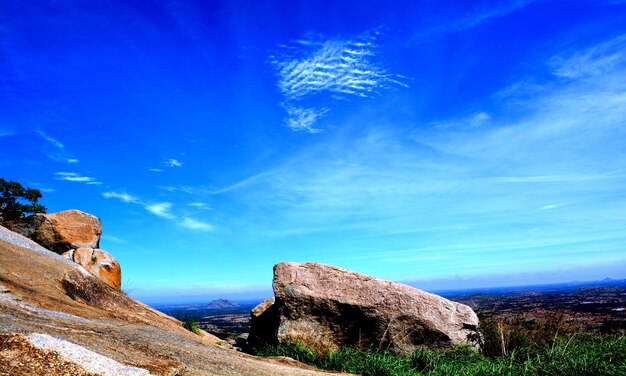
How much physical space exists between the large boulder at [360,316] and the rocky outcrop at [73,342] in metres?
3.73

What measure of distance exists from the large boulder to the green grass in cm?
74

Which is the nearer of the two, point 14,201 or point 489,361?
point 489,361

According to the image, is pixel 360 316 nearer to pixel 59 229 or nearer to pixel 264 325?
pixel 264 325

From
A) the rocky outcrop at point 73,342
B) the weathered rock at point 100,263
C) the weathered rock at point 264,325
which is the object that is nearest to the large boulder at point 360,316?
the weathered rock at point 264,325

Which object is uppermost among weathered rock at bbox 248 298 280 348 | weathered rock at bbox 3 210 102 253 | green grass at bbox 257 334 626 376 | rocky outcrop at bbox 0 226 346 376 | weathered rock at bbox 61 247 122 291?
weathered rock at bbox 3 210 102 253

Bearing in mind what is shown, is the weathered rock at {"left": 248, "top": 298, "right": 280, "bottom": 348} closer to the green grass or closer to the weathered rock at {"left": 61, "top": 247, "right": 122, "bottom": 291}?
the green grass

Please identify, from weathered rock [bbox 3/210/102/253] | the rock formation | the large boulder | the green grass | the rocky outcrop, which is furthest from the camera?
weathered rock [bbox 3/210/102/253]

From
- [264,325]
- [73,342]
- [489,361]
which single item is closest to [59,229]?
[264,325]

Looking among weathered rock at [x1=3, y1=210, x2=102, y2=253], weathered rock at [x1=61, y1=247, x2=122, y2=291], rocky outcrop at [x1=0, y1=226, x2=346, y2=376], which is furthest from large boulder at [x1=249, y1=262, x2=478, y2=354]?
weathered rock at [x1=3, y1=210, x2=102, y2=253]

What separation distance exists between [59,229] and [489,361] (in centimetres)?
1800

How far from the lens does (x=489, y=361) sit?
10.4 meters

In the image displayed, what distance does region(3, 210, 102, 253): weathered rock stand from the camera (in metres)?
18.3

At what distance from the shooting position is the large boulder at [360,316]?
12438mm

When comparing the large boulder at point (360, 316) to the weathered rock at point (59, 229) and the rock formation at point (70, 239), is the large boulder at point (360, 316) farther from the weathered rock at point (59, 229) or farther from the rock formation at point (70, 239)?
the weathered rock at point (59, 229)
